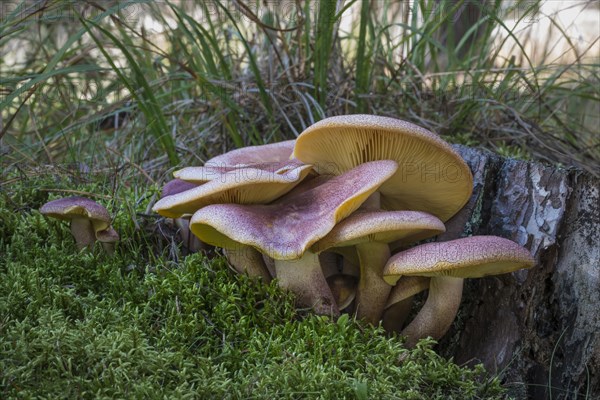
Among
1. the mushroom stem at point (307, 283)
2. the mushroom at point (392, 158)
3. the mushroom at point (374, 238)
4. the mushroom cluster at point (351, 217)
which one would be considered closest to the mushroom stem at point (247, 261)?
the mushroom cluster at point (351, 217)

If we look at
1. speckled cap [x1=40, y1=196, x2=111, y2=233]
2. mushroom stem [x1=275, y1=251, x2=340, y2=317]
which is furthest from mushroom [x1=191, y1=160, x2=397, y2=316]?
speckled cap [x1=40, y1=196, x2=111, y2=233]

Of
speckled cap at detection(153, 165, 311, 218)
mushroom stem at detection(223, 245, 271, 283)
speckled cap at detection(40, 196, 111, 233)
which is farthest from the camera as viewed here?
mushroom stem at detection(223, 245, 271, 283)

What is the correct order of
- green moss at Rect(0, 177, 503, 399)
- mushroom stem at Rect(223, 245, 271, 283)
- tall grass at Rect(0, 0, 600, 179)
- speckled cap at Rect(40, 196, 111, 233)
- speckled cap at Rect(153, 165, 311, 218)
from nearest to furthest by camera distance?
green moss at Rect(0, 177, 503, 399) < speckled cap at Rect(153, 165, 311, 218) < speckled cap at Rect(40, 196, 111, 233) < mushroom stem at Rect(223, 245, 271, 283) < tall grass at Rect(0, 0, 600, 179)

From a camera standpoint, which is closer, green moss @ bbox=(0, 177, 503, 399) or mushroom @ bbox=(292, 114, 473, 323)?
green moss @ bbox=(0, 177, 503, 399)

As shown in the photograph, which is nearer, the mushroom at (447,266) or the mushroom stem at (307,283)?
the mushroom at (447,266)

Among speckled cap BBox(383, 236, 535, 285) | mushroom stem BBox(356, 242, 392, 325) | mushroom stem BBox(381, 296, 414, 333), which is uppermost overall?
speckled cap BBox(383, 236, 535, 285)

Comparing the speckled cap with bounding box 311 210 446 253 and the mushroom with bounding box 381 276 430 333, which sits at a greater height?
the speckled cap with bounding box 311 210 446 253

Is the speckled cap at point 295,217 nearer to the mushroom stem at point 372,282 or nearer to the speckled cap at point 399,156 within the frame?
the speckled cap at point 399,156

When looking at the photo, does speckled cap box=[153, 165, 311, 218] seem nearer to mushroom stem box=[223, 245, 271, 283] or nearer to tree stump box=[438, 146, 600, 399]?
mushroom stem box=[223, 245, 271, 283]
